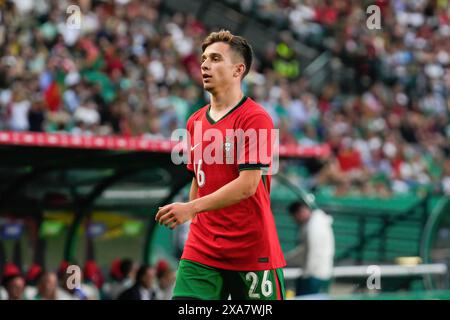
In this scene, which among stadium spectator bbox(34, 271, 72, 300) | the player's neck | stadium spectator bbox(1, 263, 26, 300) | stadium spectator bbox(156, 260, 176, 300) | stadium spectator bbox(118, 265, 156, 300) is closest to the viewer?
the player's neck

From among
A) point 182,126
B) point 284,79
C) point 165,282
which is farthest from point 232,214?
point 284,79

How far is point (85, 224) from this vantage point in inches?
388

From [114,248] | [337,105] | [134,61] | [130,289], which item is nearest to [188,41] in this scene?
[134,61]

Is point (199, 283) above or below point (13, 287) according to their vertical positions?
above

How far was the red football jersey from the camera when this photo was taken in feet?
14.7

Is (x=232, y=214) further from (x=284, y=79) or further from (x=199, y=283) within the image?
(x=284, y=79)

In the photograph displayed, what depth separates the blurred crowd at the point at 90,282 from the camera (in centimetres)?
831

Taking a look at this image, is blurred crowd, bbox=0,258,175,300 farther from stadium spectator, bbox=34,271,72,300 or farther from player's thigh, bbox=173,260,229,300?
player's thigh, bbox=173,260,229,300

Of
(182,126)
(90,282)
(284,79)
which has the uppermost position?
(284,79)

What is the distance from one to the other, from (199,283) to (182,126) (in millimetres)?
9308

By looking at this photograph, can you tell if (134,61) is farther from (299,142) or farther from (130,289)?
(130,289)

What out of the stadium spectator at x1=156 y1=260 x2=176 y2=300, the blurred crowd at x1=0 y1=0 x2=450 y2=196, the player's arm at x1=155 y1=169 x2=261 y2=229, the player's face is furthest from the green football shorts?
the blurred crowd at x1=0 y1=0 x2=450 y2=196

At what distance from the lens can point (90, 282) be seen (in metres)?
9.46

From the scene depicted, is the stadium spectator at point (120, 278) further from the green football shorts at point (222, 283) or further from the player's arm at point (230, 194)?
the player's arm at point (230, 194)
